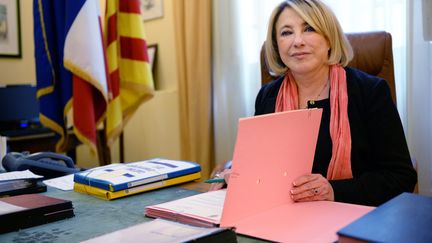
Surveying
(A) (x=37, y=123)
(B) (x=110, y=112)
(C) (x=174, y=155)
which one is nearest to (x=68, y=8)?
(B) (x=110, y=112)

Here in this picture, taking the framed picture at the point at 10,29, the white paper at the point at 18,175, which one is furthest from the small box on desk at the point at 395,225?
the framed picture at the point at 10,29

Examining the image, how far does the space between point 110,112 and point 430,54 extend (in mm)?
1733

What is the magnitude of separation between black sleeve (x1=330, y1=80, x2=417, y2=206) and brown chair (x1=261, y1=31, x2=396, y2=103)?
303 millimetres

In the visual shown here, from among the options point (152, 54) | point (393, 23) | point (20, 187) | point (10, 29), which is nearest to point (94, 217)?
point (20, 187)

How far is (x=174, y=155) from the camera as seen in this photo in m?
3.10

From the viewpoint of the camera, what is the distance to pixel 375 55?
157cm

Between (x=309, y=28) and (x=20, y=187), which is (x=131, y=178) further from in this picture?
(x=309, y=28)

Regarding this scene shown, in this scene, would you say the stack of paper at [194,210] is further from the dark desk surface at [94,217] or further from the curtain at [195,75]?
the curtain at [195,75]

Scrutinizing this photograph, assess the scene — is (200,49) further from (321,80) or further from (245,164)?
(245,164)

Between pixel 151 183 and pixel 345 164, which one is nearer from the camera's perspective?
pixel 151 183

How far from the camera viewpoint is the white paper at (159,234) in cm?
64

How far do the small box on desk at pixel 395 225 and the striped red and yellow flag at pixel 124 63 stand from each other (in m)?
2.11

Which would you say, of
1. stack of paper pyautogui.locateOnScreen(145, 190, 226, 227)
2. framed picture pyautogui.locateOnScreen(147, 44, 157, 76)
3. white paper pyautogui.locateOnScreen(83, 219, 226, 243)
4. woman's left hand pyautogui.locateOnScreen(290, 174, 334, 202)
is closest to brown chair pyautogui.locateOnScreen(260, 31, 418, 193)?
woman's left hand pyautogui.locateOnScreen(290, 174, 334, 202)

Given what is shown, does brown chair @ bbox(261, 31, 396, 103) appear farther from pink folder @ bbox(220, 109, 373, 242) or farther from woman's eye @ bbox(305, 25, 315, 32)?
pink folder @ bbox(220, 109, 373, 242)
